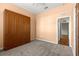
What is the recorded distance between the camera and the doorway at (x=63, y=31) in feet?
16.0

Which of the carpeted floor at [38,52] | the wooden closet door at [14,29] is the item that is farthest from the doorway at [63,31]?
the wooden closet door at [14,29]

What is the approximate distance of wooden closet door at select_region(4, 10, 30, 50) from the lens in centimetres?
359

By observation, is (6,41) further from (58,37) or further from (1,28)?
Answer: (58,37)

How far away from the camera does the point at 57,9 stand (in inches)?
199

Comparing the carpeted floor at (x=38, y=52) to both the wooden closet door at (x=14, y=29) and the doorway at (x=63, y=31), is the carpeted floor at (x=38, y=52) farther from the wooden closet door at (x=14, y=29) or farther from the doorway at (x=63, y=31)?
the doorway at (x=63, y=31)

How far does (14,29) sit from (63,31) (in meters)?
3.25

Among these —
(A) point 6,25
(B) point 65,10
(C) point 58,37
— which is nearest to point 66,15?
(B) point 65,10

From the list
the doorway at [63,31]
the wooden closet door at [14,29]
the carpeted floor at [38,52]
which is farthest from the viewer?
the doorway at [63,31]

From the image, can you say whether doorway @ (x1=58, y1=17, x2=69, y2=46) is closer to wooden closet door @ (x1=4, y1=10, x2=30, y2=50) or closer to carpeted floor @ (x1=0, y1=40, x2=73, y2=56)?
carpeted floor @ (x1=0, y1=40, x2=73, y2=56)

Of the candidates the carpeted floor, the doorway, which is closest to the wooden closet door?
the carpeted floor

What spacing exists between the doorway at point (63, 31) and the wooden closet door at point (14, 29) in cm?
229

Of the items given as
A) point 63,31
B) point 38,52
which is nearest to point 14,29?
point 38,52

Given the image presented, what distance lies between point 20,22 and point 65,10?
9.57ft

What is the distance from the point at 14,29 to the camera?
159 inches
